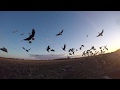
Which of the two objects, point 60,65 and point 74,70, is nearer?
point 74,70

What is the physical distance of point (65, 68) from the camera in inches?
193

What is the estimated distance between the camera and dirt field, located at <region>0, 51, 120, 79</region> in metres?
4.41

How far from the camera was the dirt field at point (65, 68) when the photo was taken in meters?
4.41
